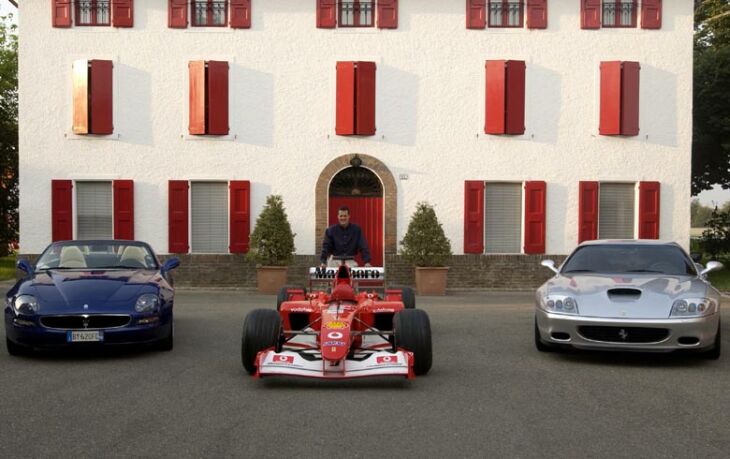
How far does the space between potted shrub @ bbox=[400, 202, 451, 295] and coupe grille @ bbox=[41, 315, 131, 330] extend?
484 inches

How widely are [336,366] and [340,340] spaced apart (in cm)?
25

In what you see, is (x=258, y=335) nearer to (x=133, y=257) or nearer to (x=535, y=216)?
(x=133, y=257)

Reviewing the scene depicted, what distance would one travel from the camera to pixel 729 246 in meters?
31.9

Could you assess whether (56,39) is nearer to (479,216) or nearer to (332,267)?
(479,216)

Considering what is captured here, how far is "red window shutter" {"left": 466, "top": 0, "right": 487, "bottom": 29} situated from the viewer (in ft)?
79.4

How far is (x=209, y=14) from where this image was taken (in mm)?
24125

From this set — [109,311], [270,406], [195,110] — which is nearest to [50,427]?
[270,406]

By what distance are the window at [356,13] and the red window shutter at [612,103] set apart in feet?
20.6

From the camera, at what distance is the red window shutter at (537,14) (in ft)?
79.4

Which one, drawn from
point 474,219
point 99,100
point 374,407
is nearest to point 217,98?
point 99,100

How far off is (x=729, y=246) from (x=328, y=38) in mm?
16377

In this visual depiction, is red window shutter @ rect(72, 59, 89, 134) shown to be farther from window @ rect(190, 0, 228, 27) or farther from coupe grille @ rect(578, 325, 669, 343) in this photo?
coupe grille @ rect(578, 325, 669, 343)

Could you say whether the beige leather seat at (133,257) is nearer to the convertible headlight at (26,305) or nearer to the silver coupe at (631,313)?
the convertible headlight at (26,305)

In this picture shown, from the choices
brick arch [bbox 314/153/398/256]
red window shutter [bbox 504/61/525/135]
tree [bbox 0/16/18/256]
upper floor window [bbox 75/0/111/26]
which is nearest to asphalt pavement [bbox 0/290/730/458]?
brick arch [bbox 314/153/398/256]
